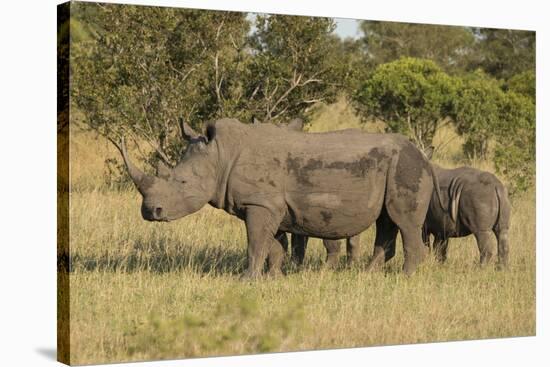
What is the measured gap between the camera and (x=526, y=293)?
15367 millimetres

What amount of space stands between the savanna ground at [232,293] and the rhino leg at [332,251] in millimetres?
148

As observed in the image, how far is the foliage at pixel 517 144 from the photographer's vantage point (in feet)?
56.3

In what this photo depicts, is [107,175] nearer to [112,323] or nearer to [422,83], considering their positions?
[112,323]

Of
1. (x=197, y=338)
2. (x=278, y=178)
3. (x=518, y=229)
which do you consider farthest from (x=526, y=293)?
(x=197, y=338)

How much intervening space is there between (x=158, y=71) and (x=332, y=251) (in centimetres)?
397

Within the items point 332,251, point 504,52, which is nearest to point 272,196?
point 332,251

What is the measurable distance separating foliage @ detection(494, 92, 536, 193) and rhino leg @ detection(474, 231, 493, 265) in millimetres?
1727

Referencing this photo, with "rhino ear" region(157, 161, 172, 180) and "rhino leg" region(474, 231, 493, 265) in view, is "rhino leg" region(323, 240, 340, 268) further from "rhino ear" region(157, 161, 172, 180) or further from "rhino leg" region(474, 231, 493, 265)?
"rhino ear" region(157, 161, 172, 180)

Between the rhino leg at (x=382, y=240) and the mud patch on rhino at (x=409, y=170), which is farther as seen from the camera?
the rhino leg at (x=382, y=240)

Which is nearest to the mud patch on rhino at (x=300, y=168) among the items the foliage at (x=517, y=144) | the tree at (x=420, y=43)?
the foliage at (x=517, y=144)

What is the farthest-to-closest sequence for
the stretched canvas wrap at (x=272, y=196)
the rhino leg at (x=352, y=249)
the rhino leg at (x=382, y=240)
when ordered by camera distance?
the rhino leg at (x=352, y=249), the rhino leg at (x=382, y=240), the stretched canvas wrap at (x=272, y=196)

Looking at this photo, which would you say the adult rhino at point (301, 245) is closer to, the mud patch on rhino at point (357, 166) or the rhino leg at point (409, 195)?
the mud patch on rhino at point (357, 166)

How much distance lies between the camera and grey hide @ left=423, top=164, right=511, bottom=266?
15484mm

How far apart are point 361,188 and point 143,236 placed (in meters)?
3.40
